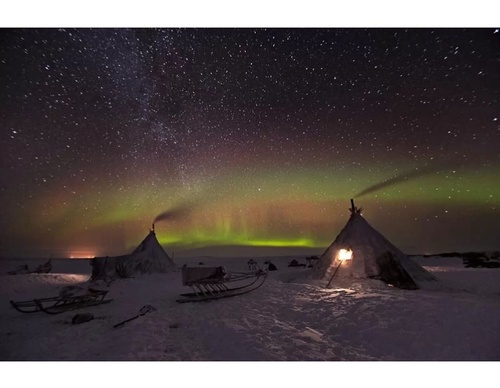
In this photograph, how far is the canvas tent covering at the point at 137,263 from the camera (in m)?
14.2

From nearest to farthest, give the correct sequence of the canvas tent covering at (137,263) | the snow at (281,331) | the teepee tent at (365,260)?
the snow at (281,331) → the teepee tent at (365,260) → the canvas tent covering at (137,263)

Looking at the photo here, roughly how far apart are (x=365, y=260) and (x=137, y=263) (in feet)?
43.1

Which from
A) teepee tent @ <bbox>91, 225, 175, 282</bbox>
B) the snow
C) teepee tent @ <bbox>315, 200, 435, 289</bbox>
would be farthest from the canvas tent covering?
teepee tent @ <bbox>315, 200, 435, 289</bbox>

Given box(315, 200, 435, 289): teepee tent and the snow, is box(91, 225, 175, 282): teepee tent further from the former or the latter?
box(315, 200, 435, 289): teepee tent

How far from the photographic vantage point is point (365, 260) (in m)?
9.03

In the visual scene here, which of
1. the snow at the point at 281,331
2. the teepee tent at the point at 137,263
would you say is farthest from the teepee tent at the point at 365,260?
the teepee tent at the point at 137,263

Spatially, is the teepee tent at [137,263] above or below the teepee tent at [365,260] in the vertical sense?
below

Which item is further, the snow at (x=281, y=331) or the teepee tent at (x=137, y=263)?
the teepee tent at (x=137, y=263)

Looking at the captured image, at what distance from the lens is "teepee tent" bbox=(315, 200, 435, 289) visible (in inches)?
321

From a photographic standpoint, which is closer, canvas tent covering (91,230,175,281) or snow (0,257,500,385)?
snow (0,257,500,385)

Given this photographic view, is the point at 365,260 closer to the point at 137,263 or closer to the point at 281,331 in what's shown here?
the point at 281,331

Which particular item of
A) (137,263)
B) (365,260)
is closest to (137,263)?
(137,263)

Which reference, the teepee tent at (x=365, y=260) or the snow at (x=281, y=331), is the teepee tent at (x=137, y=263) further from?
the teepee tent at (x=365, y=260)
